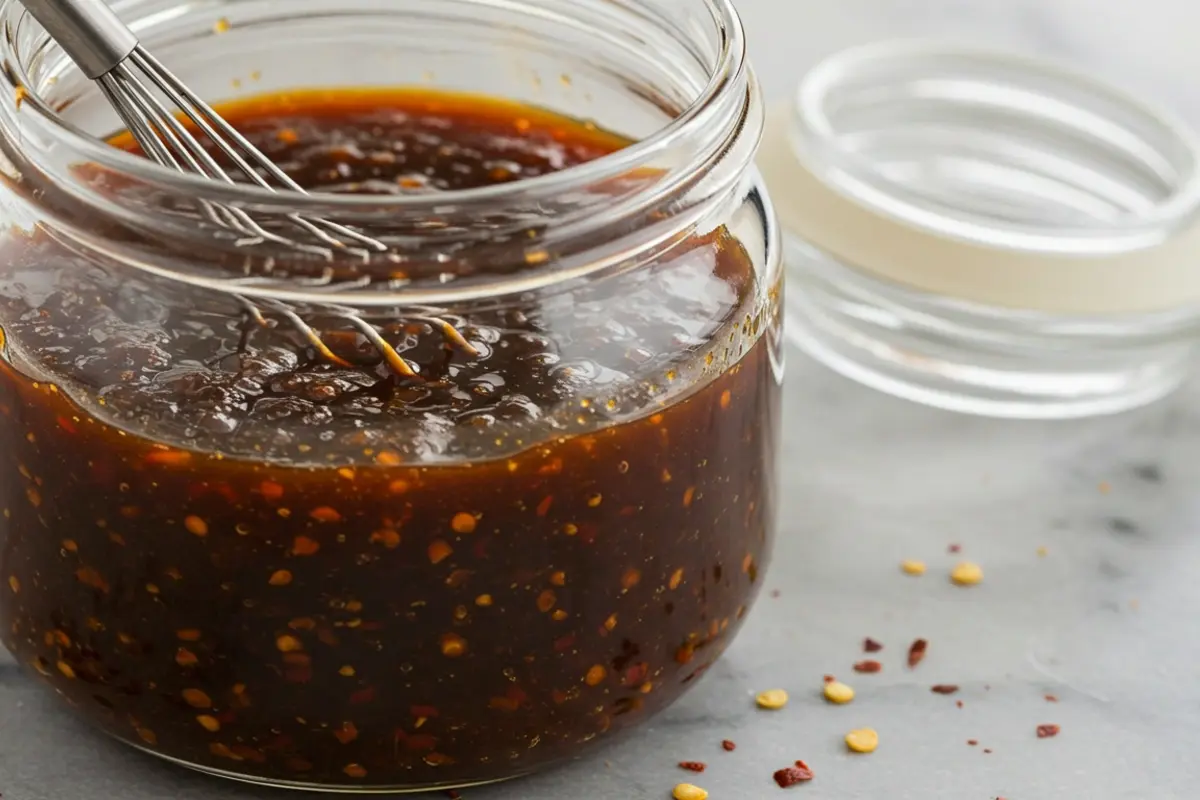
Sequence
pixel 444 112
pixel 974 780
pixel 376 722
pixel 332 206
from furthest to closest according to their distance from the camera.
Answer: pixel 444 112 → pixel 974 780 → pixel 376 722 → pixel 332 206

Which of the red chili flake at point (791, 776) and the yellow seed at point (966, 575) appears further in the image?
the yellow seed at point (966, 575)

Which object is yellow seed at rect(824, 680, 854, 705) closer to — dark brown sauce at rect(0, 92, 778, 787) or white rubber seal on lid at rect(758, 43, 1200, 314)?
dark brown sauce at rect(0, 92, 778, 787)

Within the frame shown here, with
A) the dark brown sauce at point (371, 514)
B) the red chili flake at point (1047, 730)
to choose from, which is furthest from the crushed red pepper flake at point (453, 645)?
A: the red chili flake at point (1047, 730)

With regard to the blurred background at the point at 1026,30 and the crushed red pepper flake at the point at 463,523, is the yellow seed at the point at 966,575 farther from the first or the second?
the blurred background at the point at 1026,30

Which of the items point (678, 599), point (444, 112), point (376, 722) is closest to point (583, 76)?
point (444, 112)

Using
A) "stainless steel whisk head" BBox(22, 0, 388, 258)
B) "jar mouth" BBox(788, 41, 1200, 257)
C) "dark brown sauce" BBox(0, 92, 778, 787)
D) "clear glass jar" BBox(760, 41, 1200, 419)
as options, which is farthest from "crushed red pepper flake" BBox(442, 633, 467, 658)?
"jar mouth" BBox(788, 41, 1200, 257)

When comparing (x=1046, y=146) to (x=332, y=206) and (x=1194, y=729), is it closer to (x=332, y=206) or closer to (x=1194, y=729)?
(x=1194, y=729)

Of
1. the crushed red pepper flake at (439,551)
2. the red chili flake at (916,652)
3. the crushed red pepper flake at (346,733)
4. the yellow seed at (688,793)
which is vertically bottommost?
the yellow seed at (688,793)
